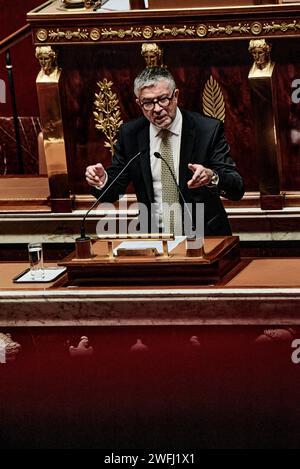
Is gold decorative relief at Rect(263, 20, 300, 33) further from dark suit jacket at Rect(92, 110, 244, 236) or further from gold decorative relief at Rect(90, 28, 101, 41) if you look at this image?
dark suit jacket at Rect(92, 110, 244, 236)

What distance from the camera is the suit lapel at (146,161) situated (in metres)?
5.23

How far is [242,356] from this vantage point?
451 centimetres

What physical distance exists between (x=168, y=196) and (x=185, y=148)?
19 centimetres

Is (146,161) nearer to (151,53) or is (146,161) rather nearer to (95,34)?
(151,53)

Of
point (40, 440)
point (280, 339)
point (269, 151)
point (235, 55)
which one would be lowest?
point (40, 440)

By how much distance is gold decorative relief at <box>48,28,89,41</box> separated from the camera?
20.3 ft

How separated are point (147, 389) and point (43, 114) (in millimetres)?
2069

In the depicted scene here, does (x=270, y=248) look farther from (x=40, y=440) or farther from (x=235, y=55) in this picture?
(x=40, y=440)

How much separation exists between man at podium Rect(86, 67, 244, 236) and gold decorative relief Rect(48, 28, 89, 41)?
1.02m

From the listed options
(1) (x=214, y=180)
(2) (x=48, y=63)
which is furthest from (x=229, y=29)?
(1) (x=214, y=180)

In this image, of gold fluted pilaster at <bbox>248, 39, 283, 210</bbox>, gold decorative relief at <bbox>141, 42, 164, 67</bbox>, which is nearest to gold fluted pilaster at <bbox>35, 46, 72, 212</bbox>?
gold decorative relief at <bbox>141, 42, 164, 67</bbox>

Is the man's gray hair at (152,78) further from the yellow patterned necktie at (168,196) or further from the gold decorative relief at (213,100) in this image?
the gold decorative relief at (213,100)

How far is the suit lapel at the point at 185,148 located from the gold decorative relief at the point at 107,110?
3.56 ft

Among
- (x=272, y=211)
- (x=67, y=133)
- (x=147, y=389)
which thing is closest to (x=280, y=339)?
(x=147, y=389)
